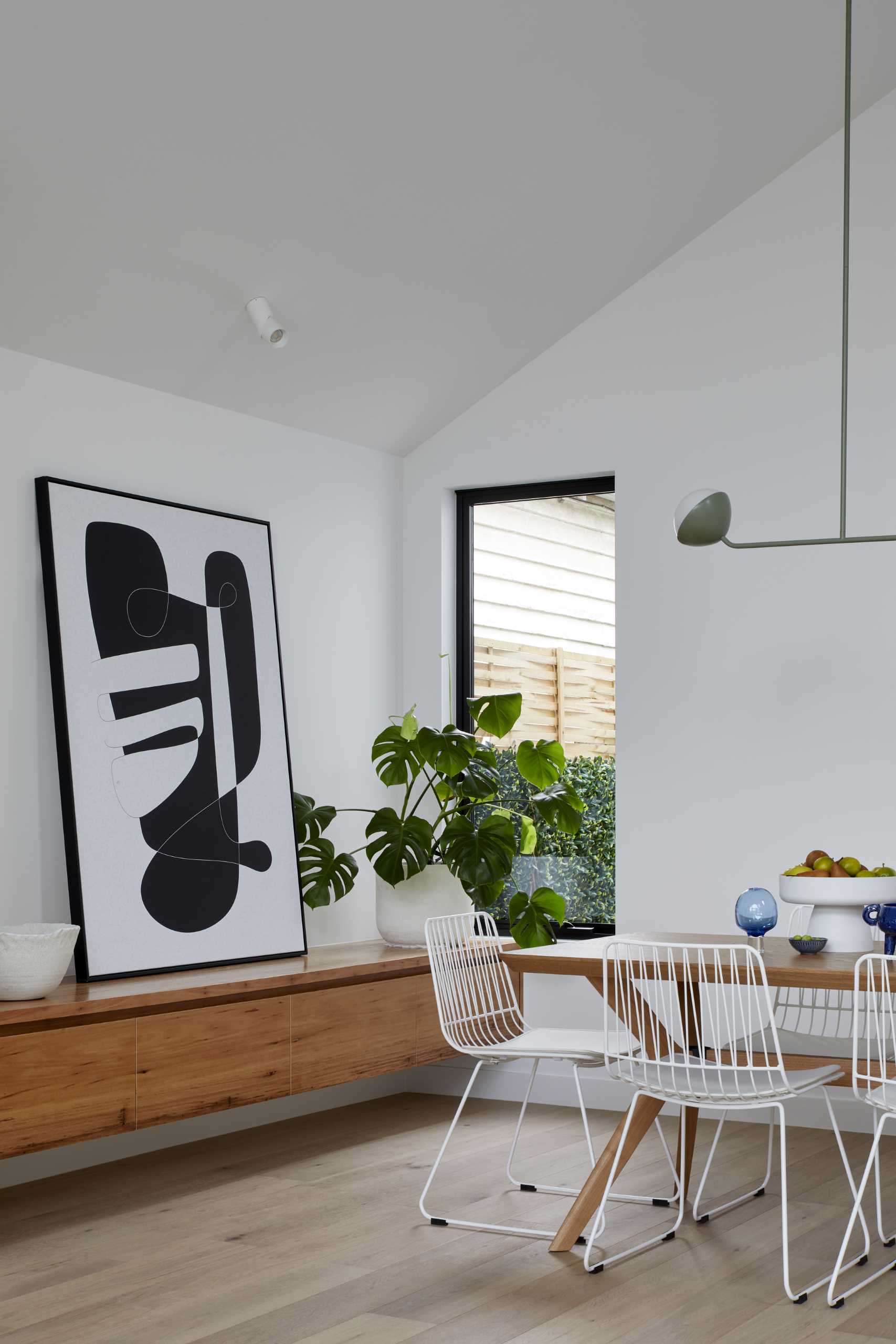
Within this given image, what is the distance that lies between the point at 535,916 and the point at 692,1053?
62.6 inches

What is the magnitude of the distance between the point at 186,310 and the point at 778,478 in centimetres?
225

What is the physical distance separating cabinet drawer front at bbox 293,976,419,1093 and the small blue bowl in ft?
5.46

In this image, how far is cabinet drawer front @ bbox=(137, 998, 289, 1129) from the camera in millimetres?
3740

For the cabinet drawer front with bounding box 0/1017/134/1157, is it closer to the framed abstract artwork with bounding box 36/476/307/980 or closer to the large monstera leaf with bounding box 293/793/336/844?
the framed abstract artwork with bounding box 36/476/307/980

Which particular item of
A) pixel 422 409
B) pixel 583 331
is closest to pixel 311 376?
pixel 422 409

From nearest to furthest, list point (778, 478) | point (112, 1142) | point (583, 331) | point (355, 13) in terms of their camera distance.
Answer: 1. point (355, 13)
2. point (112, 1142)
3. point (778, 478)
4. point (583, 331)

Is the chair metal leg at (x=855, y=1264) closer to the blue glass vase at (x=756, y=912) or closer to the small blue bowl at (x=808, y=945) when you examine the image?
the small blue bowl at (x=808, y=945)

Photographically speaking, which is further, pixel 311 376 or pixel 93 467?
pixel 311 376

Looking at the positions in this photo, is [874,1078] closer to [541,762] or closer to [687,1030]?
[687,1030]

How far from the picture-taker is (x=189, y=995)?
3.88m

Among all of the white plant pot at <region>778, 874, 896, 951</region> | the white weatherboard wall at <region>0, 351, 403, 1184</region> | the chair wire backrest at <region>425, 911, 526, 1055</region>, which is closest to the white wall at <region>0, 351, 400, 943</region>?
the white weatherboard wall at <region>0, 351, 403, 1184</region>

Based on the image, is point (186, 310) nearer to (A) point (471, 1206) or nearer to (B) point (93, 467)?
(B) point (93, 467)

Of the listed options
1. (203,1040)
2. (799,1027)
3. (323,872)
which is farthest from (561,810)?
(203,1040)

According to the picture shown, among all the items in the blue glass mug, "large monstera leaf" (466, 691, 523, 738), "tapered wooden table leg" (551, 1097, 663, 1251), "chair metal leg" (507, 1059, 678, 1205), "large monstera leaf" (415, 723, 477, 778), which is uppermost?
"large monstera leaf" (466, 691, 523, 738)
